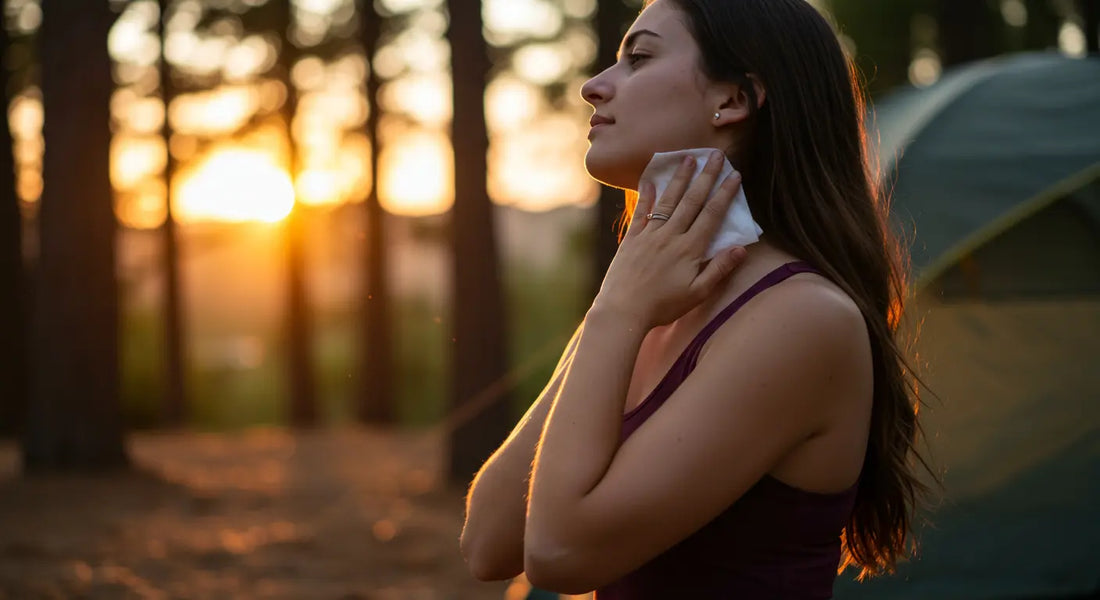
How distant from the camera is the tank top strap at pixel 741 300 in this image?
1502 millimetres

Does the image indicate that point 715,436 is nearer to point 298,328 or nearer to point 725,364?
point 725,364

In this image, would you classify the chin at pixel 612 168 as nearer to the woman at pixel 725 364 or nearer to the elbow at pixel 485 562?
the woman at pixel 725 364

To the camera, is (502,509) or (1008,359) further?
(1008,359)

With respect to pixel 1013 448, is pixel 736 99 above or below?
above

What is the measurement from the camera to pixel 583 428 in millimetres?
1422

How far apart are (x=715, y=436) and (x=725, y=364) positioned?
3.8 inches

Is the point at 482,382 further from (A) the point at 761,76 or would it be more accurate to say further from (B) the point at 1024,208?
(A) the point at 761,76

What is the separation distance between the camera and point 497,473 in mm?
1732

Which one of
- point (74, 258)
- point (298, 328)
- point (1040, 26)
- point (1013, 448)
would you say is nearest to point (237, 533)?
point (74, 258)

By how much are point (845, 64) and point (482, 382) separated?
7.45m

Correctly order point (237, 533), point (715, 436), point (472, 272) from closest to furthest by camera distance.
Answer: point (715, 436) < point (237, 533) < point (472, 272)

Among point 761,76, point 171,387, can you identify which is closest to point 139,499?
point 761,76

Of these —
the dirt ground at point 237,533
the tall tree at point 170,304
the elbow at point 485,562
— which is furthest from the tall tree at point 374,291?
the elbow at point 485,562

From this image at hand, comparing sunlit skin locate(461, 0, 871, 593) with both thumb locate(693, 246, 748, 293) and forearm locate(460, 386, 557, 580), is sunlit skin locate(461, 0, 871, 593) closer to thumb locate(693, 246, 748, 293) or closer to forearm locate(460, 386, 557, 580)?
thumb locate(693, 246, 748, 293)
